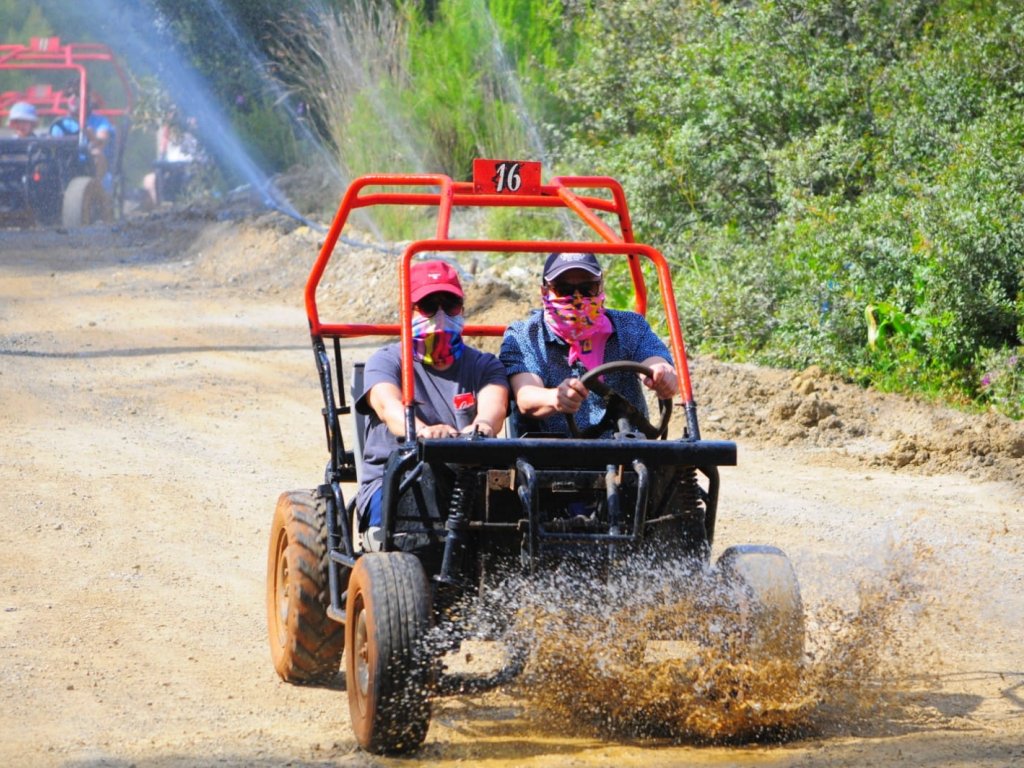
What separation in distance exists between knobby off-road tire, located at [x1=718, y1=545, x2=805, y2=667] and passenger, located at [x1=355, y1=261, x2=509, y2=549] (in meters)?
0.97

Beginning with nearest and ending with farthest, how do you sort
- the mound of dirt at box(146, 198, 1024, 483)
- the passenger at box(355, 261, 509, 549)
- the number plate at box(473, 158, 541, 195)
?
the passenger at box(355, 261, 509, 549) < the number plate at box(473, 158, 541, 195) < the mound of dirt at box(146, 198, 1024, 483)

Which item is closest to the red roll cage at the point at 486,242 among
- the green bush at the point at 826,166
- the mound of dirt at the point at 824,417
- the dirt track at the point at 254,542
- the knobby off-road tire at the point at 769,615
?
the knobby off-road tire at the point at 769,615

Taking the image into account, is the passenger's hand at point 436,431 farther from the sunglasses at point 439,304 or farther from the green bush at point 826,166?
the green bush at point 826,166

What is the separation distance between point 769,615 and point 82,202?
735 inches

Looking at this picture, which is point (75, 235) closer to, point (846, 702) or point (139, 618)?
point (139, 618)

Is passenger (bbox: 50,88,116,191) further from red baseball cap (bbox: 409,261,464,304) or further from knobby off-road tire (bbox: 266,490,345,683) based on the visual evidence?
red baseball cap (bbox: 409,261,464,304)

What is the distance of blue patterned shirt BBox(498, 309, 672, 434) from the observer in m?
5.11

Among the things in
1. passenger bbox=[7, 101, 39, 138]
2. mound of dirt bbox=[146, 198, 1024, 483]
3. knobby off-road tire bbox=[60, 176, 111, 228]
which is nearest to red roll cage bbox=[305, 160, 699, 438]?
mound of dirt bbox=[146, 198, 1024, 483]

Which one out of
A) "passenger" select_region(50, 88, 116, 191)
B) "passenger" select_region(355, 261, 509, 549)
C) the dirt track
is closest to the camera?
the dirt track

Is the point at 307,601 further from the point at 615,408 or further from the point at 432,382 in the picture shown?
the point at 615,408

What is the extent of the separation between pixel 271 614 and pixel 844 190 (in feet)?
24.3

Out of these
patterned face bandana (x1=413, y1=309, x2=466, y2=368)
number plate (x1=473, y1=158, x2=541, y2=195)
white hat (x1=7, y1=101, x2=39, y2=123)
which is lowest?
white hat (x1=7, y1=101, x2=39, y2=123)

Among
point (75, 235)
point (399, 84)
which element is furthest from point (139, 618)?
point (75, 235)

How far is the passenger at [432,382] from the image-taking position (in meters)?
4.85
